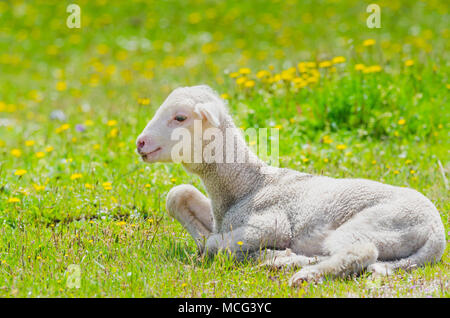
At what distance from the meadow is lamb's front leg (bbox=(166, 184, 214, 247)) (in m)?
0.15

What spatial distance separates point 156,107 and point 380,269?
5.79 meters

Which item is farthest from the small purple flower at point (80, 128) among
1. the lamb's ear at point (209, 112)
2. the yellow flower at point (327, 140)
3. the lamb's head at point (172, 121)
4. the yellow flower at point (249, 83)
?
the lamb's ear at point (209, 112)

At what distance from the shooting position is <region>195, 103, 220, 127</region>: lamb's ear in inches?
213

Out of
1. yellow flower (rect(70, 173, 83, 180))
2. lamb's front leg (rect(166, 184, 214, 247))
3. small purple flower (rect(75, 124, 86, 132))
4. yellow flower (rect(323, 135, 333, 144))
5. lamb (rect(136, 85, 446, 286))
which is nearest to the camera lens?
lamb (rect(136, 85, 446, 286))

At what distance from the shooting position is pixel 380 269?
4895 mm

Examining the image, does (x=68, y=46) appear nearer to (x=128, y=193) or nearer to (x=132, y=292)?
(x=128, y=193)

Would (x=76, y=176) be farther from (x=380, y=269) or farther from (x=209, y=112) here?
(x=380, y=269)

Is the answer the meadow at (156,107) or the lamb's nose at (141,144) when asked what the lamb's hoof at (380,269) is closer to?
the meadow at (156,107)

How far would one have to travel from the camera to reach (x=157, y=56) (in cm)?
1532

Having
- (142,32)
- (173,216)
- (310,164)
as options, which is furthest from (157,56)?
(173,216)

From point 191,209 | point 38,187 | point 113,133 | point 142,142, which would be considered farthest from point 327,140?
point 38,187

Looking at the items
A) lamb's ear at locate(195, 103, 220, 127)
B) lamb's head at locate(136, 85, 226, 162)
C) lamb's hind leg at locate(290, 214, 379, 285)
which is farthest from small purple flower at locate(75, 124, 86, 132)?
lamb's hind leg at locate(290, 214, 379, 285)

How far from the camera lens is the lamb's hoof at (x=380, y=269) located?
4863 mm

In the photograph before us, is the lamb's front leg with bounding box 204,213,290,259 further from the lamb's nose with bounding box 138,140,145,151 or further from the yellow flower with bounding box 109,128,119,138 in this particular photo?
the yellow flower with bounding box 109,128,119,138
